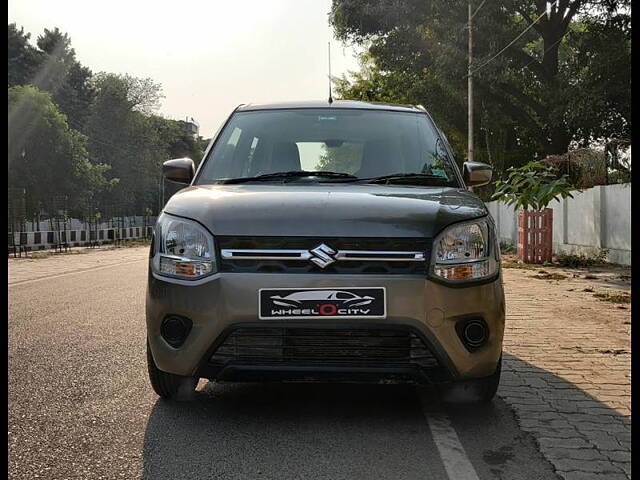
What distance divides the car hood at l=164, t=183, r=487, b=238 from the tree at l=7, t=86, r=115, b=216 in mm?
59142

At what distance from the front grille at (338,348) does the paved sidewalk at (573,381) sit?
0.70 meters

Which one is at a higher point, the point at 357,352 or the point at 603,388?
the point at 357,352

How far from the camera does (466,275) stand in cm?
373

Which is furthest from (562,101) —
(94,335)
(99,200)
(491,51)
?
(99,200)

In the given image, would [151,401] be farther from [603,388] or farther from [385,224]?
[603,388]

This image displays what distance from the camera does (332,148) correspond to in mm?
5055

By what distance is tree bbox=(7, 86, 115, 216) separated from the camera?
6050 cm

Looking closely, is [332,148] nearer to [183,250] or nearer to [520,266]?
[183,250]

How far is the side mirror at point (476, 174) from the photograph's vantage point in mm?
5031

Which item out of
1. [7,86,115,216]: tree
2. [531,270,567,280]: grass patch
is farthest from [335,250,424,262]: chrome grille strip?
[7,86,115,216]: tree

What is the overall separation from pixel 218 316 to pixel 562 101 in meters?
24.4

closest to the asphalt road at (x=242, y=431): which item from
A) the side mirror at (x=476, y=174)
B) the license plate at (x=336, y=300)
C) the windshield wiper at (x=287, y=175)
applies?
the license plate at (x=336, y=300)

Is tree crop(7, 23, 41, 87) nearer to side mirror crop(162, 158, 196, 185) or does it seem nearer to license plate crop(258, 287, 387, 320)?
side mirror crop(162, 158, 196, 185)

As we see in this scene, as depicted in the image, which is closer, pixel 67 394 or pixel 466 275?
pixel 466 275
